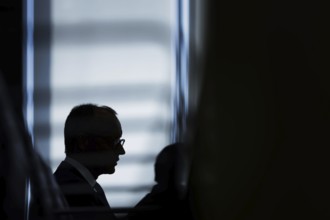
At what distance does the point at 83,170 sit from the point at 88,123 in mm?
125

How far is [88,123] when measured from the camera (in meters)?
1.77

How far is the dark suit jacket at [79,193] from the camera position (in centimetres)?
163

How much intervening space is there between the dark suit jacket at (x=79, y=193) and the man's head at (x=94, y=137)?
41 millimetres

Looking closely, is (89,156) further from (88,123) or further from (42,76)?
(42,76)

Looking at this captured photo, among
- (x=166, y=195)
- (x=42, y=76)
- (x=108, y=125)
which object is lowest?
(x=166, y=195)

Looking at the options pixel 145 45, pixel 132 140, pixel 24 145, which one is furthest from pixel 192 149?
pixel 24 145

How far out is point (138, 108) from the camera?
1.78 m

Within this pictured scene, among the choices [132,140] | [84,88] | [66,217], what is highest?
[84,88]

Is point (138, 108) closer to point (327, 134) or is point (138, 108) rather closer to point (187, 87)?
point (187, 87)

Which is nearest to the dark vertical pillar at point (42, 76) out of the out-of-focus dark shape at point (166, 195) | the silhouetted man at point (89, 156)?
the silhouetted man at point (89, 156)

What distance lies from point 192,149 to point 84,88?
26 centimetres

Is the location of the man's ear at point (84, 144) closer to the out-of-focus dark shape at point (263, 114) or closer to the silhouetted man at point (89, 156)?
the silhouetted man at point (89, 156)

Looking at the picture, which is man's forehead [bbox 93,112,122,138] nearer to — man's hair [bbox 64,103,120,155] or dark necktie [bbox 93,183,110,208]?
man's hair [bbox 64,103,120,155]

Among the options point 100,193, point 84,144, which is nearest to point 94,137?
point 84,144
